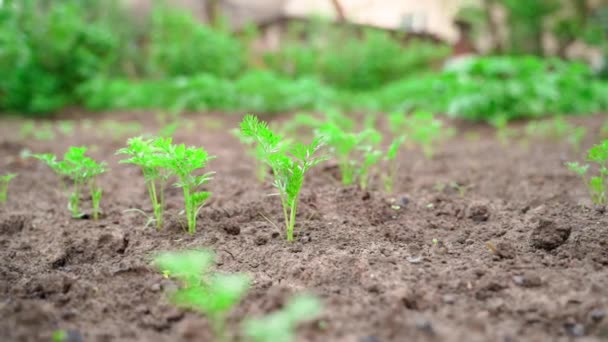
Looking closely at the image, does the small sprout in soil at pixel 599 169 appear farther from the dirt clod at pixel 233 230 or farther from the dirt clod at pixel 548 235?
the dirt clod at pixel 233 230

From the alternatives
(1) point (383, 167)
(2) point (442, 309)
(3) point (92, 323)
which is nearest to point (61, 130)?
(1) point (383, 167)

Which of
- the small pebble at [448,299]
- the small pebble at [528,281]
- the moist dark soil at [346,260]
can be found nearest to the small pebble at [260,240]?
the moist dark soil at [346,260]

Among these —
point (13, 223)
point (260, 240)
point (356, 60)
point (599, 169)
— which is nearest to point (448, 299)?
point (260, 240)

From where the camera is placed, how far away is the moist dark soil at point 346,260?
1.30 m

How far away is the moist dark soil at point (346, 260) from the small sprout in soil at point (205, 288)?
0.03 metres

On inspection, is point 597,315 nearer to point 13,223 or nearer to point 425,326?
point 425,326

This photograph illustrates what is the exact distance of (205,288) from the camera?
149cm

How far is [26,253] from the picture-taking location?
1.93 m

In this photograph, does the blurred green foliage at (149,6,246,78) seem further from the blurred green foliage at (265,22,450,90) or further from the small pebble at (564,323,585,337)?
the small pebble at (564,323,585,337)

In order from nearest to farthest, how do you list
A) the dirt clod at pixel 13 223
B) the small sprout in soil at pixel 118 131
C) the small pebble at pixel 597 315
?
the small pebble at pixel 597 315, the dirt clod at pixel 13 223, the small sprout in soil at pixel 118 131

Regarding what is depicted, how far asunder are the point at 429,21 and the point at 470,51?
1.40 metres

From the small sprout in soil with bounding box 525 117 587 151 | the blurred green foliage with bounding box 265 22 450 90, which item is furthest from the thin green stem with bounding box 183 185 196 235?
the blurred green foliage with bounding box 265 22 450 90

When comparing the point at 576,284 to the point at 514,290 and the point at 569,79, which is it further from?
the point at 569,79

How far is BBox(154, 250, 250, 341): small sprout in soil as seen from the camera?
106cm
